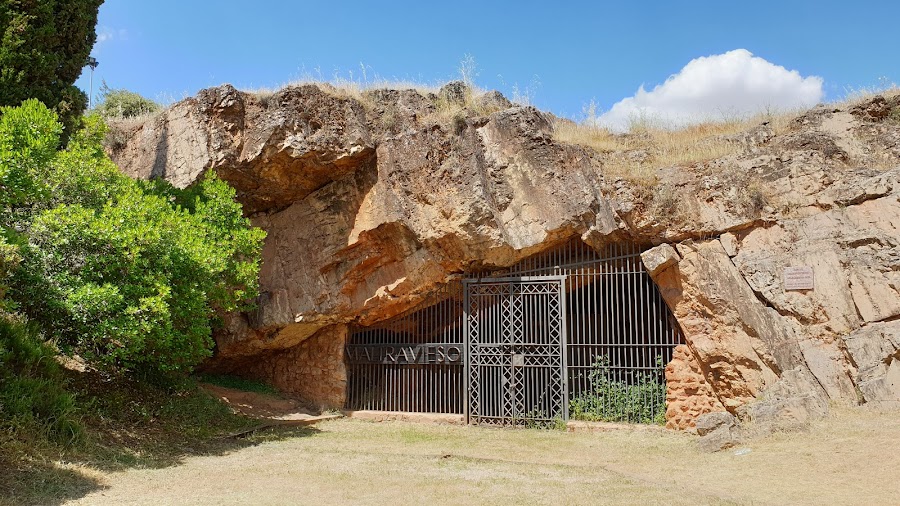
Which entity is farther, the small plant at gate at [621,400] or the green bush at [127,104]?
the green bush at [127,104]

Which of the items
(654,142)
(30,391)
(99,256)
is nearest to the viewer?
(30,391)

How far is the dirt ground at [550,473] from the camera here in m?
5.99

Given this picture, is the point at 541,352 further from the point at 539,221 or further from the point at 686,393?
the point at 686,393

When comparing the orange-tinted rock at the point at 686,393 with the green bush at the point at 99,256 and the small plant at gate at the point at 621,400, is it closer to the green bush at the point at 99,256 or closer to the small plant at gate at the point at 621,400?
the small plant at gate at the point at 621,400

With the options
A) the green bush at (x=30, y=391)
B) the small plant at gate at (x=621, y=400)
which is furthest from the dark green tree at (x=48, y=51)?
the small plant at gate at (x=621, y=400)

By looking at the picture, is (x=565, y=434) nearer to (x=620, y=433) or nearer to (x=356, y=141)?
(x=620, y=433)

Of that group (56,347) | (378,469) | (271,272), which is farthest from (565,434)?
(56,347)

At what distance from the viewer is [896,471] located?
609 centimetres

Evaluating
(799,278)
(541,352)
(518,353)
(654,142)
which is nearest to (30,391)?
(518,353)

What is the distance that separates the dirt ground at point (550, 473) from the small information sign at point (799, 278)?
1.94 meters

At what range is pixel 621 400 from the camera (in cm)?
1091

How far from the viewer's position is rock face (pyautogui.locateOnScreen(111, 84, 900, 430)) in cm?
931

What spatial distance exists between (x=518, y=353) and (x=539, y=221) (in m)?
2.40

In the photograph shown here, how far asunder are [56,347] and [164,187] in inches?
137
